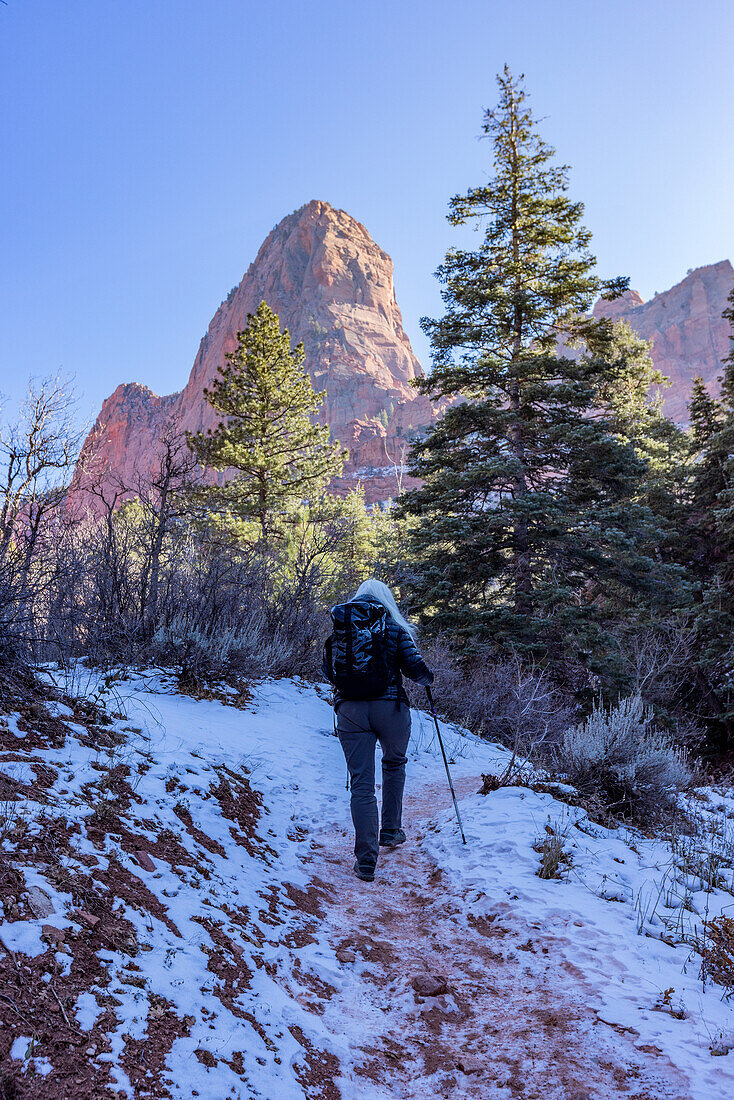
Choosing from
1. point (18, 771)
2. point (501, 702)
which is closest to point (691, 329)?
point (501, 702)

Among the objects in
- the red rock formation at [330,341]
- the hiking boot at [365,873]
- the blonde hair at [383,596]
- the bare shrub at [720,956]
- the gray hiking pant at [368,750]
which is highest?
the red rock formation at [330,341]

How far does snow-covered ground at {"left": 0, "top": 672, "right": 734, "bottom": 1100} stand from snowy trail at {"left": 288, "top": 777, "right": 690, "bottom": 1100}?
11 mm

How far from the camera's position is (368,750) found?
168 inches

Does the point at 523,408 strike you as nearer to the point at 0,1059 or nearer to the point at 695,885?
the point at 695,885

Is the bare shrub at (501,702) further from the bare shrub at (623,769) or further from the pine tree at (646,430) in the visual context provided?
the pine tree at (646,430)

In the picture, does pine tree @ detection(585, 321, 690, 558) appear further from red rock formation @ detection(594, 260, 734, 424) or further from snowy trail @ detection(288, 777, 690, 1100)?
red rock formation @ detection(594, 260, 734, 424)

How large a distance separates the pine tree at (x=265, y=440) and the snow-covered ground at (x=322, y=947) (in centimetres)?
1536

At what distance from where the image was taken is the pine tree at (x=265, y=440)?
19.5m

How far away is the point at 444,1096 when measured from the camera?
2096mm

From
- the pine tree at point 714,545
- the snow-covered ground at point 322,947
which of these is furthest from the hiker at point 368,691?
the pine tree at point 714,545

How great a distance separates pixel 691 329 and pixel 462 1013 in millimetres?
157624

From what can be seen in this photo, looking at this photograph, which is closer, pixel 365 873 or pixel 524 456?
pixel 365 873

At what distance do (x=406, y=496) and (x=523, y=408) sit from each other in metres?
3.57

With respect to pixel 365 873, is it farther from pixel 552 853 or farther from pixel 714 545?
pixel 714 545
